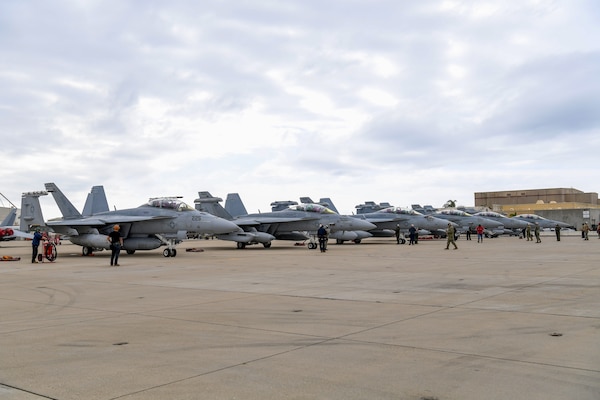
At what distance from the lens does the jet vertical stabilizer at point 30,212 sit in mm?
24016

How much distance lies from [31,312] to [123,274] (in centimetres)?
617

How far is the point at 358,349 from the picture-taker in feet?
17.3

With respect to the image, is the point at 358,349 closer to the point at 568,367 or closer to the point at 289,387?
the point at 289,387

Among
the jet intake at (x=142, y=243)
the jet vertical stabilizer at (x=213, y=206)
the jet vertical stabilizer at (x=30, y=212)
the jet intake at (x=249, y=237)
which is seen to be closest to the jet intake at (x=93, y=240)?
the jet intake at (x=142, y=243)

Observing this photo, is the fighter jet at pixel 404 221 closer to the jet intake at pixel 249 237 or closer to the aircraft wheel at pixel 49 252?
the jet intake at pixel 249 237

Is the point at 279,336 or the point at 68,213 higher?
the point at 68,213

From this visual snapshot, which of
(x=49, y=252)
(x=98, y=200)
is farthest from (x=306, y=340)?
(x=98, y=200)

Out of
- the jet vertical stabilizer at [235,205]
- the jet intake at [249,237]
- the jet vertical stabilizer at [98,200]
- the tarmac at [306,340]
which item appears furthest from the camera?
the jet vertical stabilizer at [235,205]

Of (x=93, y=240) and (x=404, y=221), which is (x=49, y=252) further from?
(x=404, y=221)

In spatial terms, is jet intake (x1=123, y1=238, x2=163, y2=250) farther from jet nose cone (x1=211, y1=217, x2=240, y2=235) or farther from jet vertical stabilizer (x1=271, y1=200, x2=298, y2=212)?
jet vertical stabilizer (x1=271, y1=200, x2=298, y2=212)

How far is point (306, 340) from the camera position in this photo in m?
5.71

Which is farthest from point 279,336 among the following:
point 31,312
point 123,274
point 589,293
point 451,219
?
point 451,219

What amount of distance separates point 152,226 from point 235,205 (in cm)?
1189

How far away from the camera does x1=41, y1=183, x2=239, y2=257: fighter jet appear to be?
21625mm
